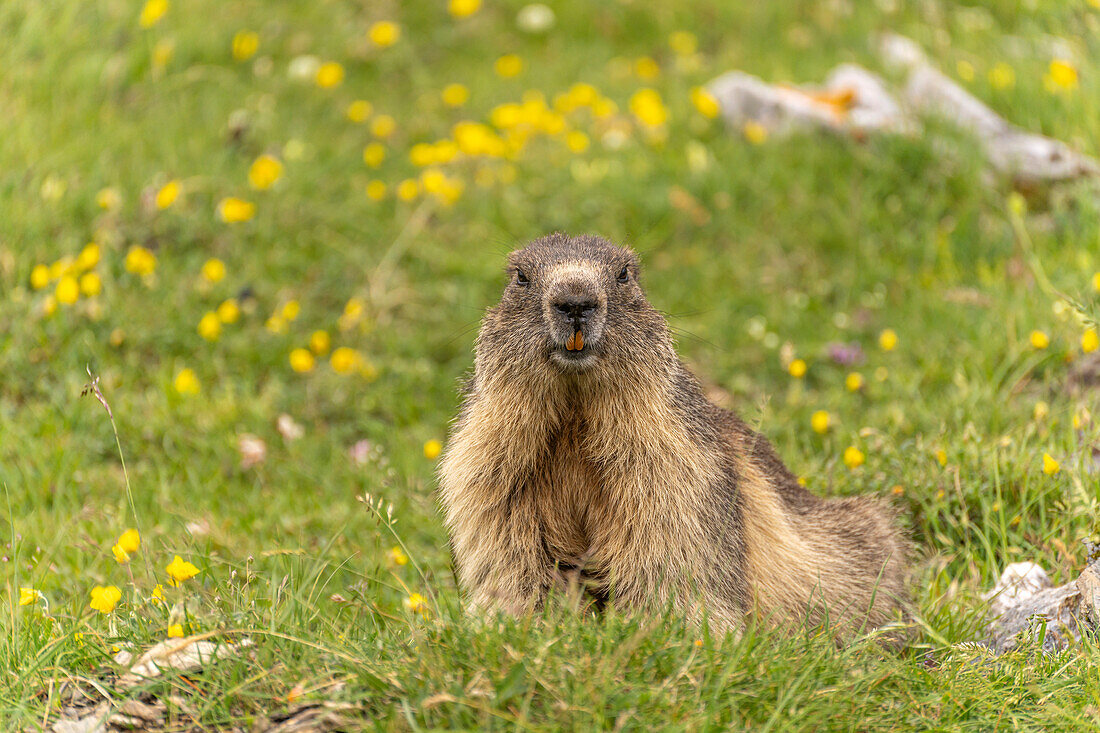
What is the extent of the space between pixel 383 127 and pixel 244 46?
133 centimetres

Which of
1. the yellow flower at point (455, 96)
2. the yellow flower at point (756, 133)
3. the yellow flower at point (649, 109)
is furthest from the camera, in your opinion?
the yellow flower at point (455, 96)

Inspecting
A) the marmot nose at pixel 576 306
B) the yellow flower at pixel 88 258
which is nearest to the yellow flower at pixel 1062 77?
the marmot nose at pixel 576 306

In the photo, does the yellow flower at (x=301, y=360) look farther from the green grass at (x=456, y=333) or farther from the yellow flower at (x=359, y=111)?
the yellow flower at (x=359, y=111)

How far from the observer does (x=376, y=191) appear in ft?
24.7

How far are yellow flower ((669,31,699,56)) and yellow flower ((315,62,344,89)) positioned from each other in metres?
2.95

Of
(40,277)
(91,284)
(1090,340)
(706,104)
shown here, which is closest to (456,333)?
(91,284)

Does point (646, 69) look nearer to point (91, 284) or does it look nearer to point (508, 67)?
point (508, 67)

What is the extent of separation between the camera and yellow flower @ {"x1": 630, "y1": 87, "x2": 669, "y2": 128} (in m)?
7.84

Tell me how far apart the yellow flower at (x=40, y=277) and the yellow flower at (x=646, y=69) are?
16.7 ft

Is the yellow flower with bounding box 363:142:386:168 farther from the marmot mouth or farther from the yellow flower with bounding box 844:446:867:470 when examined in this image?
the marmot mouth

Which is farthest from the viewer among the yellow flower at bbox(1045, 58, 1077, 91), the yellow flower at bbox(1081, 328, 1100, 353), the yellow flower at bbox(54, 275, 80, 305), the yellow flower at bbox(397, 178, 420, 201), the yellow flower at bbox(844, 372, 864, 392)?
the yellow flower at bbox(397, 178, 420, 201)

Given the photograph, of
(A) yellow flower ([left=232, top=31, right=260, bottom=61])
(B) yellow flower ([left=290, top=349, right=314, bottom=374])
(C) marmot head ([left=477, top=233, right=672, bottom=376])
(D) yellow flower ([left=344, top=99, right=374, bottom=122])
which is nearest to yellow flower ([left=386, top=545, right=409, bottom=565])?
(C) marmot head ([left=477, top=233, right=672, bottom=376])

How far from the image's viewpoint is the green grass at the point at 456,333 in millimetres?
3020

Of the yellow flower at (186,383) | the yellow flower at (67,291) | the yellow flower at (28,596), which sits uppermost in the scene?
the yellow flower at (28,596)
